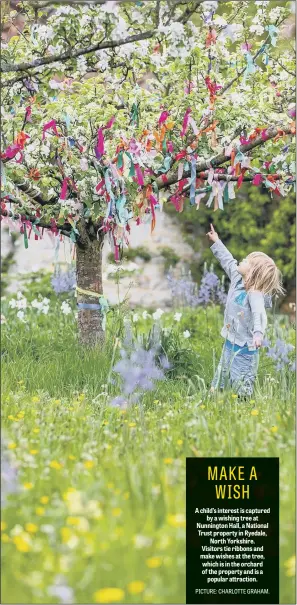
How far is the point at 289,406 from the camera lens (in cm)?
350

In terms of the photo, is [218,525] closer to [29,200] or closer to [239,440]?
[239,440]

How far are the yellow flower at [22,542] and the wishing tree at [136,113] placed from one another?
1.69 meters

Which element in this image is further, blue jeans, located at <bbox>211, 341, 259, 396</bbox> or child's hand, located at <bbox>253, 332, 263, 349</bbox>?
blue jeans, located at <bbox>211, 341, 259, 396</bbox>

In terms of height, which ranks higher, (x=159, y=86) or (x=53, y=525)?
(x=159, y=86)

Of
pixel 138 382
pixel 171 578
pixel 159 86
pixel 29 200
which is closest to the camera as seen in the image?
pixel 171 578

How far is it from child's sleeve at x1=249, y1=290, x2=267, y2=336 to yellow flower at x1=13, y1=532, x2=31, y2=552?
5.95 ft

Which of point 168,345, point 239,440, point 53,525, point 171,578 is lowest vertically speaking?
point 171,578

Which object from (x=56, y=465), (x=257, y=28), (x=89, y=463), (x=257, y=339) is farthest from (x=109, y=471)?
(x=257, y=28)

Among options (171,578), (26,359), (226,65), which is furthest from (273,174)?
(171,578)

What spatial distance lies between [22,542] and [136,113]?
7.64 ft

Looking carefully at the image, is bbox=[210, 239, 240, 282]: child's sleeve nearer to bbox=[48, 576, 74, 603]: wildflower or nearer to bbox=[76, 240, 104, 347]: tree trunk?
bbox=[76, 240, 104, 347]: tree trunk

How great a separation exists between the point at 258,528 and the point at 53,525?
2.78 ft

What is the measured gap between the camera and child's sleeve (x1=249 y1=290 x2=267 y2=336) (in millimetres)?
4012

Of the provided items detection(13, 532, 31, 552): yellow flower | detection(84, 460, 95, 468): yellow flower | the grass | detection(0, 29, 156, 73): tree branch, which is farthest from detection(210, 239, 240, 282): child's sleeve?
detection(13, 532, 31, 552): yellow flower
